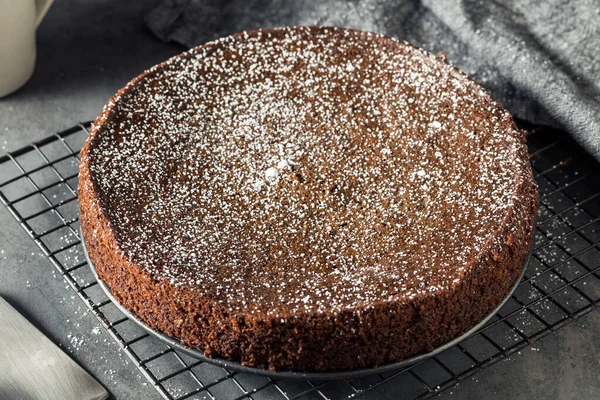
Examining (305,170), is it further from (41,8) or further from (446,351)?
(41,8)

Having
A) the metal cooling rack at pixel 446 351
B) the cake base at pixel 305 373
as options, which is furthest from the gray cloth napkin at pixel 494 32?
the cake base at pixel 305 373

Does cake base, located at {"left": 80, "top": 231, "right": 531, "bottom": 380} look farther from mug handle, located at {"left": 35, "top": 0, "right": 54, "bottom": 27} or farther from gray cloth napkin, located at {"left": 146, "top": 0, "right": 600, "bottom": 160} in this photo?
mug handle, located at {"left": 35, "top": 0, "right": 54, "bottom": 27}

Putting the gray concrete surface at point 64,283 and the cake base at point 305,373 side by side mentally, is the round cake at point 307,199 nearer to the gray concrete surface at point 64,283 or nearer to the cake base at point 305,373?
the cake base at point 305,373

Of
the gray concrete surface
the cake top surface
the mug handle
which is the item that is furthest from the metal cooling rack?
the mug handle

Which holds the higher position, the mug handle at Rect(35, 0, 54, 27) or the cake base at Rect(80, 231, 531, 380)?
the cake base at Rect(80, 231, 531, 380)

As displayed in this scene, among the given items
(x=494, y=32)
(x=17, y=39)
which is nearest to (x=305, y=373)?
(x=494, y=32)

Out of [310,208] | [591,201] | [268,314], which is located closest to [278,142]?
[310,208]
